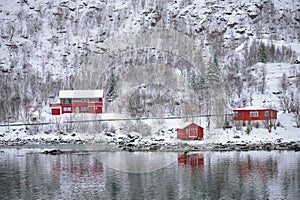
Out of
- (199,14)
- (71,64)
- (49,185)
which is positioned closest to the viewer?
(49,185)

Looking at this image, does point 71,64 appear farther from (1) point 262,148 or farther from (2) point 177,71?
(1) point 262,148

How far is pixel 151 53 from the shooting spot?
100m

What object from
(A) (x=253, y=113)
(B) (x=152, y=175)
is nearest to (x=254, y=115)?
(A) (x=253, y=113)

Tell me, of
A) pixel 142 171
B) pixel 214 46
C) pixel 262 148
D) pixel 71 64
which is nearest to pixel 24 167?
pixel 142 171

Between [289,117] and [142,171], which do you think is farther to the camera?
[289,117]

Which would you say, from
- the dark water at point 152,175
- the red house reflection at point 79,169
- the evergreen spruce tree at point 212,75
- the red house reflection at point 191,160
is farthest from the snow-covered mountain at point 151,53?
the red house reflection at point 79,169

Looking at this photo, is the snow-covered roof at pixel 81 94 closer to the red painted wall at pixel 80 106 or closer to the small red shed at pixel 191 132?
the red painted wall at pixel 80 106

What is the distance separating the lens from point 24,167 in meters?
30.8

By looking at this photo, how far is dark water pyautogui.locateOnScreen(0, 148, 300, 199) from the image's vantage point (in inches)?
885

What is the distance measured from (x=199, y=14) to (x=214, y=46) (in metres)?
18.2

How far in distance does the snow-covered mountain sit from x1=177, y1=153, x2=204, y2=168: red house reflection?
15753mm

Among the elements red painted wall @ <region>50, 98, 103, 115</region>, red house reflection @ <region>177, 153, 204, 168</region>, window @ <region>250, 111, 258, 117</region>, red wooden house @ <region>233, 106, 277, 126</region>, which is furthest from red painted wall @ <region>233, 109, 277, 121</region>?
red painted wall @ <region>50, 98, 103, 115</region>

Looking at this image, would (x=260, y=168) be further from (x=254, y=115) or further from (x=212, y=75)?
(x=212, y=75)

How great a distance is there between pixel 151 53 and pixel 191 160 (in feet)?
225
